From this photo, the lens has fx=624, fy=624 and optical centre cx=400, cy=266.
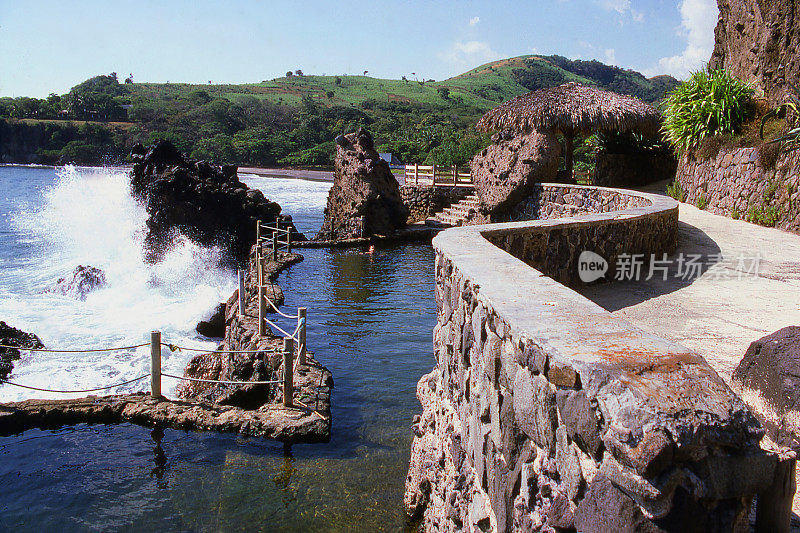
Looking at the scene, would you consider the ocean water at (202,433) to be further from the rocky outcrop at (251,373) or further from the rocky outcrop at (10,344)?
the rocky outcrop at (251,373)

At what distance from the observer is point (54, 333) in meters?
14.3

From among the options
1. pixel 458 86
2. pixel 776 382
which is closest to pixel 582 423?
pixel 776 382

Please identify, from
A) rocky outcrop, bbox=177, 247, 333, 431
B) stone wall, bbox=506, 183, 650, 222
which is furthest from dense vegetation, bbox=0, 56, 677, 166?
rocky outcrop, bbox=177, 247, 333, 431

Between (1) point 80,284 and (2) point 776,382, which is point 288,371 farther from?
(1) point 80,284

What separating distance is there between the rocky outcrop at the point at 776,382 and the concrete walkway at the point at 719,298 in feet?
1.48

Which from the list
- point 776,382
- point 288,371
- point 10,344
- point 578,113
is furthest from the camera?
point 578,113

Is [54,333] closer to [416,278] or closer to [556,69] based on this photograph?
[416,278]

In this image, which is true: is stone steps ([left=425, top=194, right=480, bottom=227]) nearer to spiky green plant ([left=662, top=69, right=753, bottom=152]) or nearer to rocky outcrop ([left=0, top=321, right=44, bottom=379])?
spiky green plant ([left=662, top=69, right=753, bottom=152])

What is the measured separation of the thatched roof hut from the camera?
18.9 m

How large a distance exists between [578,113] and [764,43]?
617cm

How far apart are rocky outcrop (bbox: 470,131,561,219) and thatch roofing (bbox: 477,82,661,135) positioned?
1.46ft

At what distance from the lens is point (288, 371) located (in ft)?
23.7

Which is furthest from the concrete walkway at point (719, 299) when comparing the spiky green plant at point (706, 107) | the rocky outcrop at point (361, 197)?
the rocky outcrop at point (361, 197)

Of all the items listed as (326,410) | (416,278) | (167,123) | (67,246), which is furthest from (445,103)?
(326,410)
